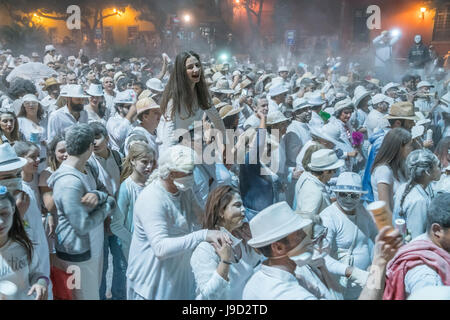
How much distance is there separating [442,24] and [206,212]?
19074mm

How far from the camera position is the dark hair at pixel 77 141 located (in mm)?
3154

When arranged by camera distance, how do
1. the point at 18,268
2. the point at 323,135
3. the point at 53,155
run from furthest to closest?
1. the point at 323,135
2. the point at 53,155
3. the point at 18,268

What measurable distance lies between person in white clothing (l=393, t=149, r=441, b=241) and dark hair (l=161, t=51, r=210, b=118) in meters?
1.77

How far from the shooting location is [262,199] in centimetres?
445

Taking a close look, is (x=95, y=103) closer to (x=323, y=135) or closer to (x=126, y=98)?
(x=126, y=98)

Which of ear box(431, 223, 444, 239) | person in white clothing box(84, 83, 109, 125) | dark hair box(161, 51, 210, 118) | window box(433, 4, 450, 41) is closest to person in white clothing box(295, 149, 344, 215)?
dark hair box(161, 51, 210, 118)

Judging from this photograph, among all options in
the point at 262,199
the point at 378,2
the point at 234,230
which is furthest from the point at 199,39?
the point at 234,230

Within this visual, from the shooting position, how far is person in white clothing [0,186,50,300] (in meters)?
2.51

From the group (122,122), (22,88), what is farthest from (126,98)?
(22,88)

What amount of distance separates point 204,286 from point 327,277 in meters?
0.71

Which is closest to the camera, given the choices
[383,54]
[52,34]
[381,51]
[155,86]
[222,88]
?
[155,86]

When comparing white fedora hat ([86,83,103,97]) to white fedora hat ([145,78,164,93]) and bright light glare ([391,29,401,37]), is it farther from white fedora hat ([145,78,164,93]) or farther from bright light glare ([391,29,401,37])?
bright light glare ([391,29,401,37])

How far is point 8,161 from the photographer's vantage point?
2.95m
